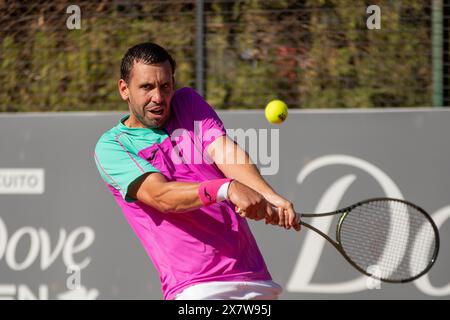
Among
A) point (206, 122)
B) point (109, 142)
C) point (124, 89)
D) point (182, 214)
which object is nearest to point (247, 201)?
point (182, 214)

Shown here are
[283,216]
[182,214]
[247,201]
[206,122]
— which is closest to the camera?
[247,201]

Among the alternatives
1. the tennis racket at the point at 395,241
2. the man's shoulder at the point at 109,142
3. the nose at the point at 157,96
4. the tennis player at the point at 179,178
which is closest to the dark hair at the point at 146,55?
the tennis player at the point at 179,178

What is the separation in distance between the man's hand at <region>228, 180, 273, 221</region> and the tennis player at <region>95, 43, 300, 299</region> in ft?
0.81

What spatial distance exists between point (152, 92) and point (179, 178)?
1.34ft

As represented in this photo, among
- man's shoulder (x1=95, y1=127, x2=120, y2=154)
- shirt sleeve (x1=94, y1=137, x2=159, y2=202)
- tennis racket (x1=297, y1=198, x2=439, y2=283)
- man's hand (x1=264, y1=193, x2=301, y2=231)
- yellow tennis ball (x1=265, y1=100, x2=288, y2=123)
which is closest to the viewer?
man's hand (x1=264, y1=193, x2=301, y2=231)

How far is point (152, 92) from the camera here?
4133mm

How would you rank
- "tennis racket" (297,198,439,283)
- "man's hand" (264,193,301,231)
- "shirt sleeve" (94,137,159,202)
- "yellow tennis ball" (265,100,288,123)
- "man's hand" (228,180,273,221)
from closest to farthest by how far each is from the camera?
"man's hand" (228,180,273,221), "man's hand" (264,193,301,231), "shirt sleeve" (94,137,159,202), "tennis racket" (297,198,439,283), "yellow tennis ball" (265,100,288,123)

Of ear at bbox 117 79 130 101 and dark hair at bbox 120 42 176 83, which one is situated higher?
dark hair at bbox 120 42 176 83

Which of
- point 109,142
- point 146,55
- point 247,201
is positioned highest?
point 146,55

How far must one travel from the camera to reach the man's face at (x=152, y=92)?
13.5 ft

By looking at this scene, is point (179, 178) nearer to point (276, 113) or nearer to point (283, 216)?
point (283, 216)

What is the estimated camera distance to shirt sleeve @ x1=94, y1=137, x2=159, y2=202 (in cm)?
407

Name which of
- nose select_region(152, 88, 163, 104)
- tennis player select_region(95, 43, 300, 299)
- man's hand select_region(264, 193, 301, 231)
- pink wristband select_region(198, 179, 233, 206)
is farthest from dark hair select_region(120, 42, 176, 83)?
man's hand select_region(264, 193, 301, 231)

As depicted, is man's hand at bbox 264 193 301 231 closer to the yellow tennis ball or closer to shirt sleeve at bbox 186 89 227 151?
shirt sleeve at bbox 186 89 227 151
